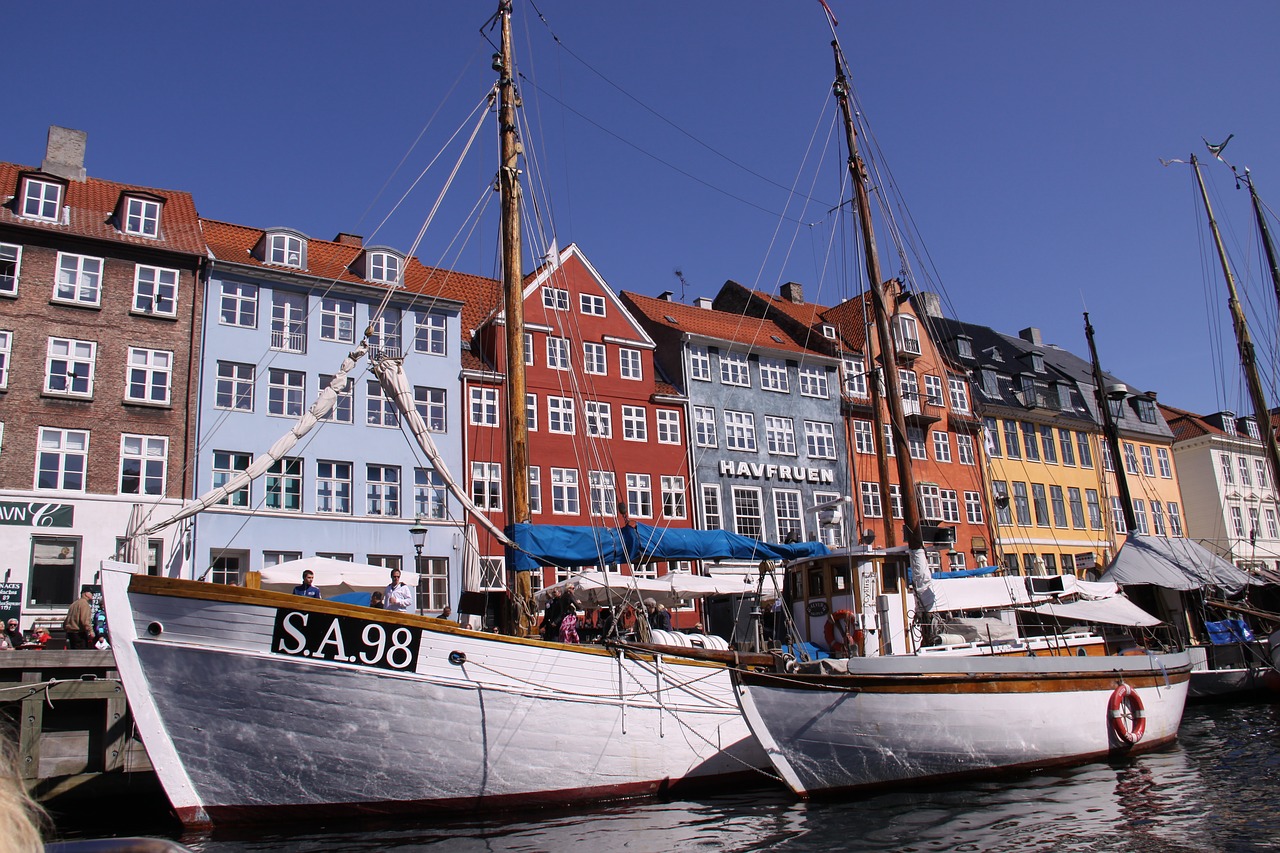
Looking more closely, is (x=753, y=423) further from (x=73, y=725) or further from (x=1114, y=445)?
(x=73, y=725)

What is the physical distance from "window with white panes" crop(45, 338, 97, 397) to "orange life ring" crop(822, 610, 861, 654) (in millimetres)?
22636

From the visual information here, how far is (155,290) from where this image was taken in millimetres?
30141

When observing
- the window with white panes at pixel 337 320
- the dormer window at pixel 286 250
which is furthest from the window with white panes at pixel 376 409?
the dormer window at pixel 286 250

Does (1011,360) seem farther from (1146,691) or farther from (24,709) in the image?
(24,709)

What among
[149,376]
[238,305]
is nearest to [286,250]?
[238,305]

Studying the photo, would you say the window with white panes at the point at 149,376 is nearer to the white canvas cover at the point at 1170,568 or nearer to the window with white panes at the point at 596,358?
the window with white panes at the point at 596,358

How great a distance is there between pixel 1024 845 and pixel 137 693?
11032mm

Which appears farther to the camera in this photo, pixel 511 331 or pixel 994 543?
pixel 994 543

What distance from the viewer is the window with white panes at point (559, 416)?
117 feet

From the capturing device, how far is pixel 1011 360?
55.8 metres

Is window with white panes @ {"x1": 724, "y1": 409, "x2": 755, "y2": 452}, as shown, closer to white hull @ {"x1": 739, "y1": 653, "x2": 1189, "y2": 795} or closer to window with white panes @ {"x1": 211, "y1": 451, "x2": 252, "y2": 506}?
window with white panes @ {"x1": 211, "y1": 451, "x2": 252, "y2": 506}

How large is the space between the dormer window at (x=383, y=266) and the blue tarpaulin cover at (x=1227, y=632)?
97.6 feet

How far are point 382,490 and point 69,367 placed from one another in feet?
32.1

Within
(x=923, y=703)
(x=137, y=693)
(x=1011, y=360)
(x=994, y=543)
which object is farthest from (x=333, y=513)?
(x=1011, y=360)
